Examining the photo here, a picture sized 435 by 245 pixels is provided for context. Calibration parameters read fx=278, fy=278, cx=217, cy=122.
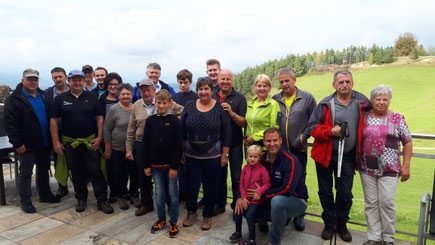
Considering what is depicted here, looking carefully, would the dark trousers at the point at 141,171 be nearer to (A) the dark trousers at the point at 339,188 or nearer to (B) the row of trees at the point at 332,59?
(A) the dark trousers at the point at 339,188

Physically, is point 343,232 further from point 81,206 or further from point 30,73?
point 30,73

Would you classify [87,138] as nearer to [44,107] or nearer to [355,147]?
[44,107]

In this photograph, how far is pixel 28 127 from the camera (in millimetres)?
4090

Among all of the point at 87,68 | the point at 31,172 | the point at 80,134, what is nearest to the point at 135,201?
the point at 80,134

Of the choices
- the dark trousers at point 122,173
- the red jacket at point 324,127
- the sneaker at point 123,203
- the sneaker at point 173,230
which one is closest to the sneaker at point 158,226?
the sneaker at point 173,230

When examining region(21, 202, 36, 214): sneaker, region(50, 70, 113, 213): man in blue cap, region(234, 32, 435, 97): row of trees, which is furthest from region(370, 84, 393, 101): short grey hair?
region(234, 32, 435, 97): row of trees

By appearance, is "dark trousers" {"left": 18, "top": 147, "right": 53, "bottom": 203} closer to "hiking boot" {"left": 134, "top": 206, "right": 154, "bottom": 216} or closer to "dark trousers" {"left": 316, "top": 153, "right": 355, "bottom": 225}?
"hiking boot" {"left": 134, "top": 206, "right": 154, "bottom": 216}

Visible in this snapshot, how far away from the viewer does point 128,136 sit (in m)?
3.88

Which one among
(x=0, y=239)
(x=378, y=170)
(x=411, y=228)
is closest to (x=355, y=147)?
(x=378, y=170)

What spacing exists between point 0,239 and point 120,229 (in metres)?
1.40

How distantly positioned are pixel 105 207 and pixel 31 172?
129cm

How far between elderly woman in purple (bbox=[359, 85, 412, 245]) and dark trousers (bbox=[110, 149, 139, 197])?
3174 mm

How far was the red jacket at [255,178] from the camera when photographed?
10.0ft

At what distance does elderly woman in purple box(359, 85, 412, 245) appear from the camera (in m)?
2.87
